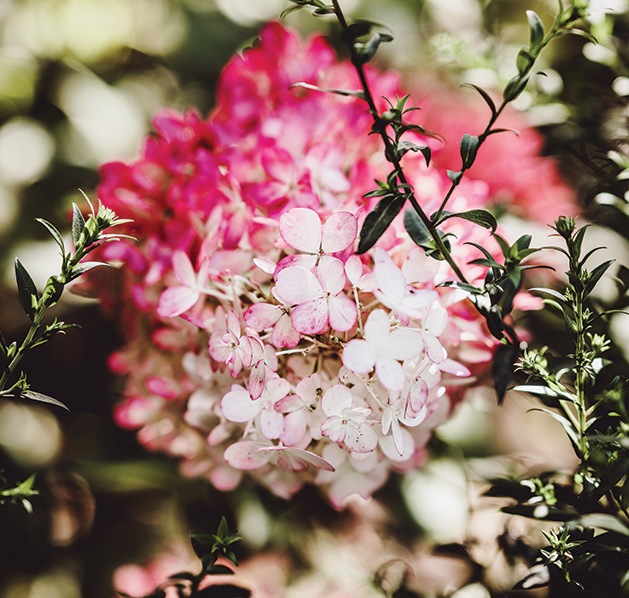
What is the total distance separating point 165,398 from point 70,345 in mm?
249

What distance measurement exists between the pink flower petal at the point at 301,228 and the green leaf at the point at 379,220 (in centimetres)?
3

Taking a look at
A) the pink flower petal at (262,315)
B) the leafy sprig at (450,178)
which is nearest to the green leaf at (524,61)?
the leafy sprig at (450,178)

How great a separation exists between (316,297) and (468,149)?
0.13 m

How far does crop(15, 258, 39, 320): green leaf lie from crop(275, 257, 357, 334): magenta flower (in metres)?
0.15

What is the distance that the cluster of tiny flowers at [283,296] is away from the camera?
316 millimetres

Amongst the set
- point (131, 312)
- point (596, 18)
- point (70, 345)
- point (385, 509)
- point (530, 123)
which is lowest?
point (385, 509)

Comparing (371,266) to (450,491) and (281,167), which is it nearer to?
(281,167)

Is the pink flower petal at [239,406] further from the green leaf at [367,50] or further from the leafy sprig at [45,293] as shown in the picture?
the green leaf at [367,50]

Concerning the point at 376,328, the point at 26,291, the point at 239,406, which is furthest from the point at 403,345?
the point at 26,291

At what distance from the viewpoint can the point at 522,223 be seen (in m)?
0.56

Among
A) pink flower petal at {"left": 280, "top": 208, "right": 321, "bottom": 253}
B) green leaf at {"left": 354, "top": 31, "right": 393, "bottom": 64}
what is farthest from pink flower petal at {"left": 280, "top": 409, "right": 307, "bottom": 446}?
green leaf at {"left": 354, "top": 31, "right": 393, "bottom": 64}

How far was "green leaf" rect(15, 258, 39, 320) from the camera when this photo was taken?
0.30 metres

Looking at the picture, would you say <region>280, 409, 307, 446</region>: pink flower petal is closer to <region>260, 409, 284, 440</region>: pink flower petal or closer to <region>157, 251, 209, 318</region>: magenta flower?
<region>260, 409, 284, 440</region>: pink flower petal

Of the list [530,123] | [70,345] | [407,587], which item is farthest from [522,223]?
[70,345]
